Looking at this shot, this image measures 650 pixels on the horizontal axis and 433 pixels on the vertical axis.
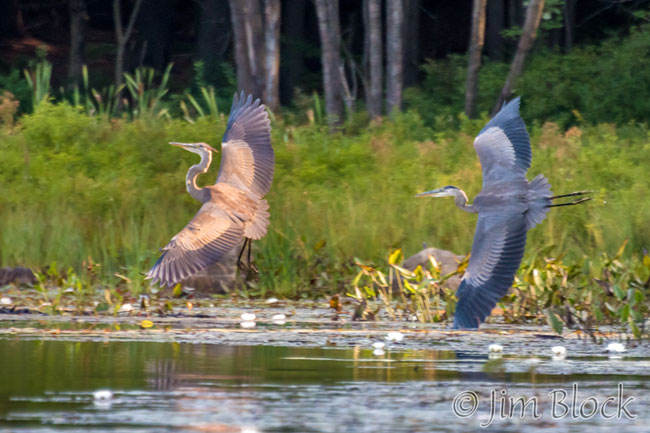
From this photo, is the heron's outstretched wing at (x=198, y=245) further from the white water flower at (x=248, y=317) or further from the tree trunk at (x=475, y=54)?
the tree trunk at (x=475, y=54)

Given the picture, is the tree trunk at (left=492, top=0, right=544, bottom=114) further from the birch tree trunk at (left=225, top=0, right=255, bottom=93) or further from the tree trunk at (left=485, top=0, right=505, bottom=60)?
the tree trunk at (left=485, top=0, right=505, bottom=60)

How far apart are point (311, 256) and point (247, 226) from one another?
1400 millimetres

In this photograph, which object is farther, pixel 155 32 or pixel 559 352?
pixel 155 32

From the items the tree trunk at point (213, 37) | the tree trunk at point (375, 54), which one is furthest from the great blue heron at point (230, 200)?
the tree trunk at point (213, 37)

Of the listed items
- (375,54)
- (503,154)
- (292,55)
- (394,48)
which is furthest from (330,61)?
(503,154)

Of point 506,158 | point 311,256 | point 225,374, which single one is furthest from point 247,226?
point 225,374

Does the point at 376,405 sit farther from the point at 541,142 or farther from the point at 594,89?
the point at 594,89

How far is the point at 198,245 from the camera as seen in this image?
29.1ft

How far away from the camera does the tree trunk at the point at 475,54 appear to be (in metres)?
17.0

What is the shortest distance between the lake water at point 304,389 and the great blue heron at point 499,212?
1.12 feet

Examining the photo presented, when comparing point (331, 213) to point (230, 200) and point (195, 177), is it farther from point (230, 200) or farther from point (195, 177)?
point (230, 200)

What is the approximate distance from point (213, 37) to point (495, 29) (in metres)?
4.62

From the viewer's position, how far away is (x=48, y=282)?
10969mm

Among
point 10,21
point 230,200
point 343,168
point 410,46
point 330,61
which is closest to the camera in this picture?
point 230,200
